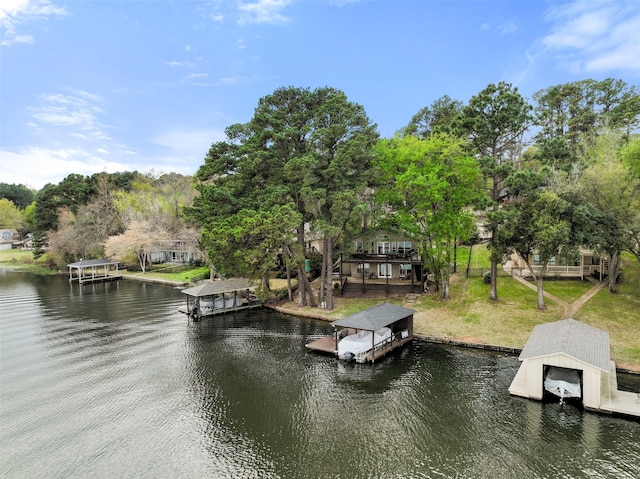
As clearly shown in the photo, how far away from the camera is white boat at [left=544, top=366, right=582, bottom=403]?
1603 cm

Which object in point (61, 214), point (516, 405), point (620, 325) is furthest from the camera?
point (61, 214)

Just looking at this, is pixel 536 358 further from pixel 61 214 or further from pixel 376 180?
pixel 61 214

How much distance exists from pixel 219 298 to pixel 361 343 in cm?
1656

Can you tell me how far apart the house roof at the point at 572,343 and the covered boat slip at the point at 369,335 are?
7609mm

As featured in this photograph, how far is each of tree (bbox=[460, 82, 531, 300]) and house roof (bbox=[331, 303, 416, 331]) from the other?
9.16 meters

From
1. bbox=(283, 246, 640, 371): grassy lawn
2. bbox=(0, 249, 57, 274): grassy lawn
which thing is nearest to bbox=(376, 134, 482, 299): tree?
bbox=(283, 246, 640, 371): grassy lawn

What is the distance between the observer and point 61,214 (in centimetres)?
6438

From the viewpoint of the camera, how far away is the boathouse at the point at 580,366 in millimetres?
15273

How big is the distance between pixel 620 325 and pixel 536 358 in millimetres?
11273

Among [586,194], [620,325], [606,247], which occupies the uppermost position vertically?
[586,194]

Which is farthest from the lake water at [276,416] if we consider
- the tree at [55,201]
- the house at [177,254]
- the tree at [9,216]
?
the tree at [9,216]

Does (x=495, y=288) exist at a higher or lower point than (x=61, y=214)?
lower

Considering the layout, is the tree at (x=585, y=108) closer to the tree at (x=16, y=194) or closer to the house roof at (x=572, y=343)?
the house roof at (x=572, y=343)

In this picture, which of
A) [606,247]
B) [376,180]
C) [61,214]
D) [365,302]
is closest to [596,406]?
[606,247]
